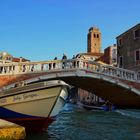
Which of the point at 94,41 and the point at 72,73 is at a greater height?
the point at 94,41

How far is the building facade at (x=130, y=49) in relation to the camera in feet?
63.6

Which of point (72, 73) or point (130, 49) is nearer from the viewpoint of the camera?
point (72, 73)

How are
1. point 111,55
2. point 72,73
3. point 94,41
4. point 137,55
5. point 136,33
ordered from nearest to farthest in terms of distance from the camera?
point 72,73 < point 137,55 < point 136,33 < point 111,55 < point 94,41

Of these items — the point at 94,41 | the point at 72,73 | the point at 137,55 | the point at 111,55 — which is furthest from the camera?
the point at 94,41

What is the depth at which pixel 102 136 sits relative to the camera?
7.18 metres

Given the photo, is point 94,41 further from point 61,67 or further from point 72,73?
point 61,67

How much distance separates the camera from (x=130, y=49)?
2028 cm

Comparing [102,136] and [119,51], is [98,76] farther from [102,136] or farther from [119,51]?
[119,51]

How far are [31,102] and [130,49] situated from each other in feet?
46.8

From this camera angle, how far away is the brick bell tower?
59.7 metres

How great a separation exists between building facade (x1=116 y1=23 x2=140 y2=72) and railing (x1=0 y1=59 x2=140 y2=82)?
15.4 ft

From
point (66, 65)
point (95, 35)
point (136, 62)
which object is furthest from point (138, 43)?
point (95, 35)

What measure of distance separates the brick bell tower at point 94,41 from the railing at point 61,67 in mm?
44802

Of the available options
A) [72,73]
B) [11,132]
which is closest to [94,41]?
[72,73]
